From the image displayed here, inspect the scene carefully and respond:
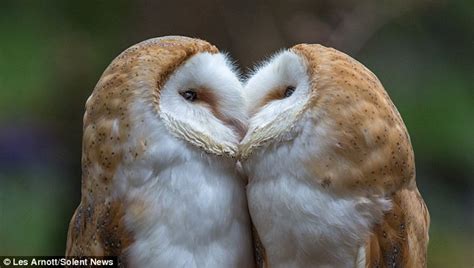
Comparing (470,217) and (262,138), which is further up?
(262,138)

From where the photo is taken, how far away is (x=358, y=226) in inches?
38.1

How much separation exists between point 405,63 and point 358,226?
0.83m

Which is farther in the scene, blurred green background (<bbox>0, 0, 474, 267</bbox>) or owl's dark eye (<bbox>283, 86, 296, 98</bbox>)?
blurred green background (<bbox>0, 0, 474, 267</bbox>)

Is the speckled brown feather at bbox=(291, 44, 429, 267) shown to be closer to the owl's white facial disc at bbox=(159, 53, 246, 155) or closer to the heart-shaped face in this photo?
the heart-shaped face

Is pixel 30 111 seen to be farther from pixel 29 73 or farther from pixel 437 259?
pixel 437 259

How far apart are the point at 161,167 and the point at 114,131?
0.26ft

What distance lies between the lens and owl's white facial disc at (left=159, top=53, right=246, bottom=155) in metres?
0.98

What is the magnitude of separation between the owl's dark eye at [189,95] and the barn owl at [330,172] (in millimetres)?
94

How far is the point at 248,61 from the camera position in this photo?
5.18ft

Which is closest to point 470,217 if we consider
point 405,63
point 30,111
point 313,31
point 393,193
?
point 405,63

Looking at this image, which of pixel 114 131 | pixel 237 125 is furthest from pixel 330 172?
pixel 114 131

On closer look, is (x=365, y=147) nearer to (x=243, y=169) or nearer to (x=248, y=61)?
(x=243, y=169)

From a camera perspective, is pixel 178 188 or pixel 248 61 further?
pixel 248 61

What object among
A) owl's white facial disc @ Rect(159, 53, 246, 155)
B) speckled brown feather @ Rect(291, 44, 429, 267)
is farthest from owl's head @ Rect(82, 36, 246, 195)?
speckled brown feather @ Rect(291, 44, 429, 267)
